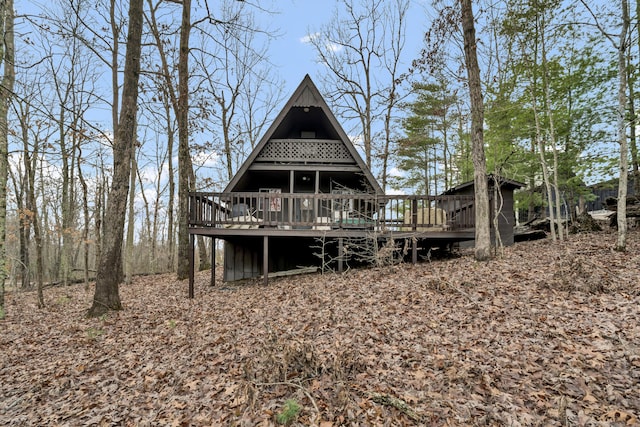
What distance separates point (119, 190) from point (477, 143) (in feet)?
33.4

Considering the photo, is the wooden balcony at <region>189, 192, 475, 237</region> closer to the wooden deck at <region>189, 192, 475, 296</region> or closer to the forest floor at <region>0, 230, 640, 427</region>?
the wooden deck at <region>189, 192, 475, 296</region>

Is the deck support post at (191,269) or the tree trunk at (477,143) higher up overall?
the tree trunk at (477,143)

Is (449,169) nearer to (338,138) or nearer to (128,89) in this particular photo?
(338,138)

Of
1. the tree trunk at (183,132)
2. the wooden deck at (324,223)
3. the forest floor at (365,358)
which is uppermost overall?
the tree trunk at (183,132)

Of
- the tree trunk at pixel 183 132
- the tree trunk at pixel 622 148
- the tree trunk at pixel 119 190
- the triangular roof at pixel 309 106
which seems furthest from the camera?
the tree trunk at pixel 183 132

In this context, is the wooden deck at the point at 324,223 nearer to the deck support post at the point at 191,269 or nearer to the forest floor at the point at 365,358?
the deck support post at the point at 191,269

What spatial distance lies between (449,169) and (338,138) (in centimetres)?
1363

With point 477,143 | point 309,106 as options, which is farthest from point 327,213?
point 477,143

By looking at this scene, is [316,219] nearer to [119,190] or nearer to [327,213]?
[327,213]

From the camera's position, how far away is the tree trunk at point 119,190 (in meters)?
8.75

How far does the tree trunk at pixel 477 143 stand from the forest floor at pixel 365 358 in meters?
1.70

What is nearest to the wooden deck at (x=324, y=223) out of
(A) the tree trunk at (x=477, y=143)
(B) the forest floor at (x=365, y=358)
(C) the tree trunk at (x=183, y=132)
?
(A) the tree trunk at (x=477, y=143)

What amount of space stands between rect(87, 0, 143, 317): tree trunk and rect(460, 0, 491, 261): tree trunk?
372 inches

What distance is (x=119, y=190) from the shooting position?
8.82 meters
